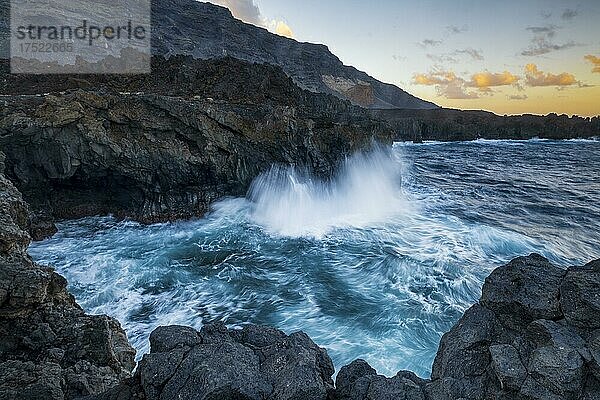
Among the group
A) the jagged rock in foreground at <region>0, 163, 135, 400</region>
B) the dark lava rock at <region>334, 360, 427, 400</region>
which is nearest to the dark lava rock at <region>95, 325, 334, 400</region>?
the dark lava rock at <region>334, 360, 427, 400</region>

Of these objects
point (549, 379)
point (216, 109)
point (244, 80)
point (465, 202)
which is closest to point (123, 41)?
point (244, 80)

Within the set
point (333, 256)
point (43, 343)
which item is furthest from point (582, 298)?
point (333, 256)

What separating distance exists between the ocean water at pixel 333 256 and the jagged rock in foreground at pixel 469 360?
4.06 metres

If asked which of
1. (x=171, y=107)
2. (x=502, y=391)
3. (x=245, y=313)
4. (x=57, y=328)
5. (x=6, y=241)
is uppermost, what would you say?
(x=171, y=107)

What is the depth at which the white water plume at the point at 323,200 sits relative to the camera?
18656 millimetres

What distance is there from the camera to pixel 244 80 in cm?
2345

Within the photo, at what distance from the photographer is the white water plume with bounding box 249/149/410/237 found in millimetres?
18656

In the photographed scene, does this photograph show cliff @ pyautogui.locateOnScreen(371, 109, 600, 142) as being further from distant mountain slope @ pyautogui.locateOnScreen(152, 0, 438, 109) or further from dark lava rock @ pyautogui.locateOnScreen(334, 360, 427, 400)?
dark lava rock @ pyautogui.locateOnScreen(334, 360, 427, 400)

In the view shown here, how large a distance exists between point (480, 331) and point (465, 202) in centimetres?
2143

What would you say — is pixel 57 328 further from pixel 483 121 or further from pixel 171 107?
pixel 483 121

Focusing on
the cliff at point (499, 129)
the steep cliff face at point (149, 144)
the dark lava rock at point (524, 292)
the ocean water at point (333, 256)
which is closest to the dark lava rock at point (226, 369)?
the dark lava rock at point (524, 292)

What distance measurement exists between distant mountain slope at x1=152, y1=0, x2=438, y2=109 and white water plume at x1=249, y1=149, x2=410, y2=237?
8174 cm

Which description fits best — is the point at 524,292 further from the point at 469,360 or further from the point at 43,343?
the point at 43,343

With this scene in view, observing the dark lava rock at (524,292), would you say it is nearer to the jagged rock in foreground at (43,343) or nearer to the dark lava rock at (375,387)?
the dark lava rock at (375,387)
